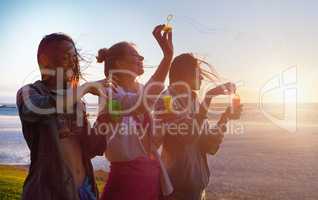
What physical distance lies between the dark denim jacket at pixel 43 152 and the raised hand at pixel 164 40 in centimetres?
109

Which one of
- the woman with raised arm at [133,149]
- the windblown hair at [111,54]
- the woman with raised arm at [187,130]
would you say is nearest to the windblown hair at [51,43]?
the woman with raised arm at [133,149]

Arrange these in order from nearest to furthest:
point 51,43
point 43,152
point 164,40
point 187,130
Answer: point 43,152 → point 51,43 → point 164,40 → point 187,130

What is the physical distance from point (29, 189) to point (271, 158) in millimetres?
19080

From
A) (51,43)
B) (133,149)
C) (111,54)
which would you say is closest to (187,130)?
(133,149)

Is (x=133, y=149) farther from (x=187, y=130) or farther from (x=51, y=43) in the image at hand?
(x=51, y=43)

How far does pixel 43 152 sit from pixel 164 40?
1384 millimetres

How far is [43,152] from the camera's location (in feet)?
10.8

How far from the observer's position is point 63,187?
328 cm

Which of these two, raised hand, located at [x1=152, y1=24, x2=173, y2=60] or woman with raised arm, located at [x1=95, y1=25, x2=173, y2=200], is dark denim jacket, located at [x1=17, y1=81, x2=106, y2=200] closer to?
woman with raised arm, located at [x1=95, y1=25, x2=173, y2=200]

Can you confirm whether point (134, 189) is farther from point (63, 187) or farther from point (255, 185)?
point (255, 185)

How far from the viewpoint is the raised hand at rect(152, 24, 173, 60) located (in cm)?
396

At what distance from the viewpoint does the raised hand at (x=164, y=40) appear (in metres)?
3.96

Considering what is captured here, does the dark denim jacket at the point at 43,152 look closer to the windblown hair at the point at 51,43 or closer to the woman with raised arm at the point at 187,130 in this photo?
the windblown hair at the point at 51,43

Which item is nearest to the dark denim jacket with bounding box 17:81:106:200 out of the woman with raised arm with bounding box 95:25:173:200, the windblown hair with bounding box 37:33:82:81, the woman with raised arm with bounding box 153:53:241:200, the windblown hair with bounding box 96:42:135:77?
the windblown hair with bounding box 37:33:82:81
